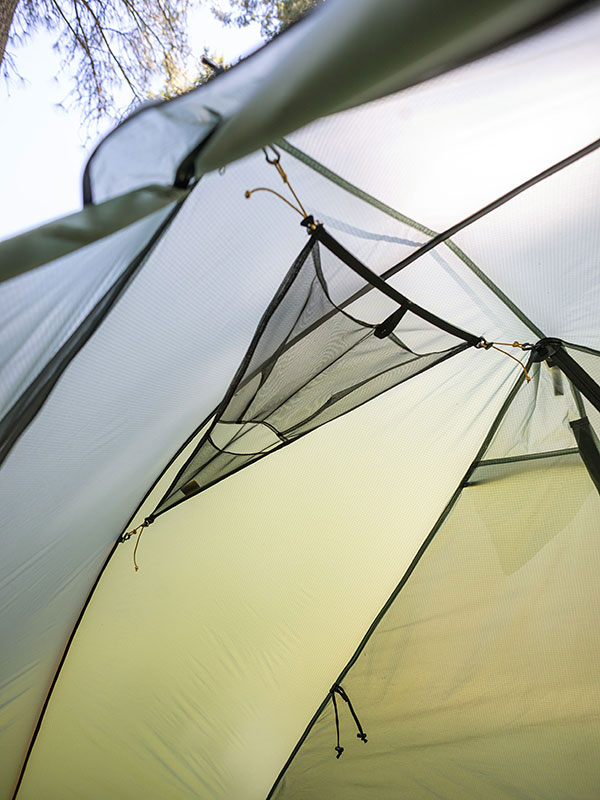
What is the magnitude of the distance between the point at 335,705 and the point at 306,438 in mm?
882

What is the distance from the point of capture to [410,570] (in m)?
1.97

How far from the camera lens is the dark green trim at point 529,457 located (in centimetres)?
172

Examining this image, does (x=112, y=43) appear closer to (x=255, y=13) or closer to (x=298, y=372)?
(x=255, y=13)

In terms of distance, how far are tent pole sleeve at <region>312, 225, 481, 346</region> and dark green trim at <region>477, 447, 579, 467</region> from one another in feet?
1.48

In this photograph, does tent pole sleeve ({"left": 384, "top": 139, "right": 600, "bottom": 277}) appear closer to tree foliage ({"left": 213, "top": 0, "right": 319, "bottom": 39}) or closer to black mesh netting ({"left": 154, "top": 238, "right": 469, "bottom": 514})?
black mesh netting ({"left": 154, "top": 238, "right": 469, "bottom": 514})

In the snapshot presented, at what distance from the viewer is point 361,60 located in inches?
25.0

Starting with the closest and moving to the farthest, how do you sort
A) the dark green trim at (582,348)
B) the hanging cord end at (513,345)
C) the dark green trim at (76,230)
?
the dark green trim at (76,230), the hanging cord end at (513,345), the dark green trim at (582,348)

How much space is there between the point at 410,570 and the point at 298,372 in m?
0.94

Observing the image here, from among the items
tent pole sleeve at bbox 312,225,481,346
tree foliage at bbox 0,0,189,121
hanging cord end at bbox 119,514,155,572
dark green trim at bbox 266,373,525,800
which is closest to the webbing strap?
tent pole sleeve at bbox 312,225,481,346

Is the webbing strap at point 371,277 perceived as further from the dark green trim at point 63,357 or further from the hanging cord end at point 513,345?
the dark green trim at point 63,357

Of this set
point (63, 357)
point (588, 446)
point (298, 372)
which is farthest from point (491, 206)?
point (63, 357)

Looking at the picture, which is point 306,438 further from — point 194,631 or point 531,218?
point 531,218

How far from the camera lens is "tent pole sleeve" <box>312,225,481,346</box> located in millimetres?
1190

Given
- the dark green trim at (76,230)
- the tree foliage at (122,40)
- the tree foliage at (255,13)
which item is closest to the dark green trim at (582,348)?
the dark green trim at (76,230)
